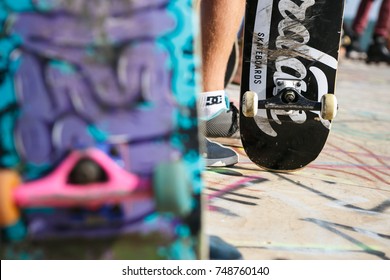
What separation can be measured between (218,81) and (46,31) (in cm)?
137

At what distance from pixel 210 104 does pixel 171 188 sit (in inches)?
55.6

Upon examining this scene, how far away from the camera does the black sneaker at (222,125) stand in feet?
8.68

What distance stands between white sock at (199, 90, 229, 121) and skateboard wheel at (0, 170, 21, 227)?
1.41 meters

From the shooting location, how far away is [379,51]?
8906 mm

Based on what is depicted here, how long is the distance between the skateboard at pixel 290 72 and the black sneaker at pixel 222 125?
0.20 m

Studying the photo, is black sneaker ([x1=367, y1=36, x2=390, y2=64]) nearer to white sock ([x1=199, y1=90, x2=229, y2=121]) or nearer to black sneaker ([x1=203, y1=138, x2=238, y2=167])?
white sock ([x1=199, y1=90, x2=229, y2=121])

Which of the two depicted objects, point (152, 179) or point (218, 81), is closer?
point (152, 179)

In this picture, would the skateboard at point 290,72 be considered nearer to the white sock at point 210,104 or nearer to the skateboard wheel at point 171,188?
the white sock at point 210,104

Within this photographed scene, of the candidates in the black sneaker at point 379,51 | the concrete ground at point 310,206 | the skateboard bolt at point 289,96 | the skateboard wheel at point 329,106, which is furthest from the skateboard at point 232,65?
the black sneaker at point 379,51

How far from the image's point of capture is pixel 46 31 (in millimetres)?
1298

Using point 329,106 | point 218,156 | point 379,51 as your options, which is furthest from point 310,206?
point 379,51

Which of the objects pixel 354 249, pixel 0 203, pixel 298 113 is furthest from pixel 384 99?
pixel 0 203

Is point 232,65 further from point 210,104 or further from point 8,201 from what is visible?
point 8,201
